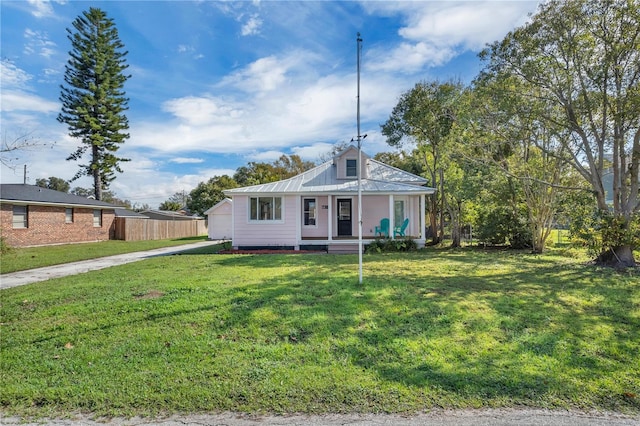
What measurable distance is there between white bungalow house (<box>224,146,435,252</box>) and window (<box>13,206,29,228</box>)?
44.8ft

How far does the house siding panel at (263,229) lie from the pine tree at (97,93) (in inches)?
870

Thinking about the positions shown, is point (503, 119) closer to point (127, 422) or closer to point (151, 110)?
point (127, 422)

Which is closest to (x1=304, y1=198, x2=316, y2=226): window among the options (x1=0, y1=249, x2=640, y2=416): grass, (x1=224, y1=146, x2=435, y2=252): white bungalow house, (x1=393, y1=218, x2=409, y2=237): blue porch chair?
(x1=224, y1=146, x2=435, y2=252): white bungalow house

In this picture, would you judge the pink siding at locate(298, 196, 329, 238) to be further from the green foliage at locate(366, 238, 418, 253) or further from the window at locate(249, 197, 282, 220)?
the green foliage at locate(366, 238, 418, 253)

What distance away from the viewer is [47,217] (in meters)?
20.3

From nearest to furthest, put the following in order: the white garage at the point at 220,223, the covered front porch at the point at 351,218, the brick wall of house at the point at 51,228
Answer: the covered front porch at the point at 351,218
the brick wall of house at the point at 51,228
the white garage at the point at 220,223

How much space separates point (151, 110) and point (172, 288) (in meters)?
15.8

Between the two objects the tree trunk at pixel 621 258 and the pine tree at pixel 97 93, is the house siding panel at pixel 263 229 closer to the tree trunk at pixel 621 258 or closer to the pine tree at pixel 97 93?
the tree trunk at pixel 621 258

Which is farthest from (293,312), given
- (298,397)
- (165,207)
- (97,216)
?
(165,207)

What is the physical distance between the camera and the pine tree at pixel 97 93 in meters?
28.7

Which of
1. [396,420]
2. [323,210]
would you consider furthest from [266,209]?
[396,420]

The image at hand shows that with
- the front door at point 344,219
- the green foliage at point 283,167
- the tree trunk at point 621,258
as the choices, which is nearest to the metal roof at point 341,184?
the front door at point 344,219

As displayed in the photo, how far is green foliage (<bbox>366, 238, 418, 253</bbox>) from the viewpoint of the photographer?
45.1 feet

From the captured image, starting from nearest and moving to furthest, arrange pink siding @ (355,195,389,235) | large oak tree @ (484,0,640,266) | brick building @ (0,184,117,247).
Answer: large oak tree @ (484,0,640,266)
pink siding @ (355,195,389,235)
brick building @ (0,184,117,247)
